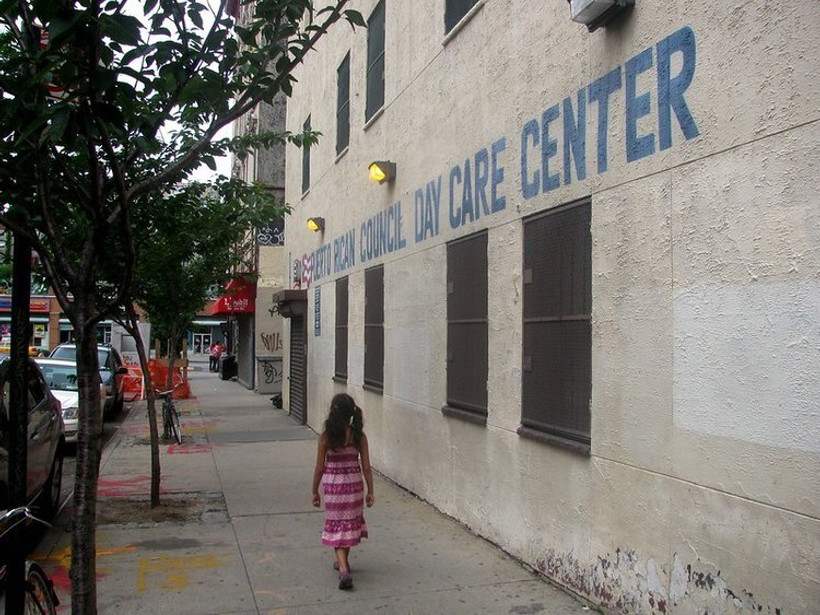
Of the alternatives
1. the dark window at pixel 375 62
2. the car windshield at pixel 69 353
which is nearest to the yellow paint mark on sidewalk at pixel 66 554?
the dark window at pixel 375 62

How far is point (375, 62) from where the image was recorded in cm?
1095

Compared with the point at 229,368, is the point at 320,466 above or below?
above

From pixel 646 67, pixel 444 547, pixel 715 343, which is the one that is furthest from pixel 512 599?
pixel 646 67

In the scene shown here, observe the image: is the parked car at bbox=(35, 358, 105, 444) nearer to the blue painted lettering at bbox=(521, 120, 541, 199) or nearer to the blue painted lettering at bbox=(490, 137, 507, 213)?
the blue painted lettering at bbox=(490, 137, 507, 213)

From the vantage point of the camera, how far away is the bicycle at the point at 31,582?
3.46 m

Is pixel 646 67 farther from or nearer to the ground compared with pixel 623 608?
farther from the ground

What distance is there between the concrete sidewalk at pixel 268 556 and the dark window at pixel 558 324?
121 centimetres

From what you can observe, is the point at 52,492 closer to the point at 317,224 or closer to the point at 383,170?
the point at 383,170

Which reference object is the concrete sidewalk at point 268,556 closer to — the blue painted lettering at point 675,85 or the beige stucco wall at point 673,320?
the beige stucco wall at point 673,320

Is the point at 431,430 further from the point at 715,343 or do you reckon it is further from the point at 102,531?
the point at 715,343

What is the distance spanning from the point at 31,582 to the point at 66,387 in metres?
11.1

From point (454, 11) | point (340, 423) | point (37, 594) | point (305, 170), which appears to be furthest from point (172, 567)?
point (305, 170)

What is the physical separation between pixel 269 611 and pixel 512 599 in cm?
164

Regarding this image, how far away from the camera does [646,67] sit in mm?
4668
